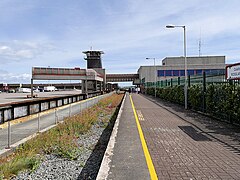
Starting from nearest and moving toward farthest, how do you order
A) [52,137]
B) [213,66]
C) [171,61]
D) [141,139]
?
[141,139] < [52,137] < [213,66] < [171,61]

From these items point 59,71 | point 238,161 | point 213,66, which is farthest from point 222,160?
point 213,66

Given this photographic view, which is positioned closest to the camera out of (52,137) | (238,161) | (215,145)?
(238,161)

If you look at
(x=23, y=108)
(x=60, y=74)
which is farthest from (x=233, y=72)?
(x=60, y=74)

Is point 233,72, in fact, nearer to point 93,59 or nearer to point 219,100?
point 219,100

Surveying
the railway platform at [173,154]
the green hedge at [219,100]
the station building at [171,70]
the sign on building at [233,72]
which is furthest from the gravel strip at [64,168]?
the station building at [171,70]

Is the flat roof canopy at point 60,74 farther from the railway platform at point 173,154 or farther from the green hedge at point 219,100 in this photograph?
the railway platform at point 173,154

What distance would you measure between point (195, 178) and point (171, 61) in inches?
3750

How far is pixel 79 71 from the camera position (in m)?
51.7

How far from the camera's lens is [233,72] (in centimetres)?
1089

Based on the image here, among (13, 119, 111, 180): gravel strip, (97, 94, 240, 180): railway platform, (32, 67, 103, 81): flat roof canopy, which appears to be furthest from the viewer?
(32, 67, 103, 81): flat roof canopy

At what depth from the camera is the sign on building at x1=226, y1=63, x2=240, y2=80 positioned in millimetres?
10470

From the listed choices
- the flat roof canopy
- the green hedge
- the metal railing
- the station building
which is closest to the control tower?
the station building

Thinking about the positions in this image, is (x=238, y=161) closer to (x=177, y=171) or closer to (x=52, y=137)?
(x=177, y=171)

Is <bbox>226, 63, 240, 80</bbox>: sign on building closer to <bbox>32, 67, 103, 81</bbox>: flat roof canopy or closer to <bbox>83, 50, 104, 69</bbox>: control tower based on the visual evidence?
<bbox>32, 67, 103, 81</bbox>: flat roof canopy
